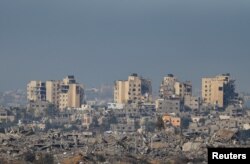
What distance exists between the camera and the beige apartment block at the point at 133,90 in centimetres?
8894

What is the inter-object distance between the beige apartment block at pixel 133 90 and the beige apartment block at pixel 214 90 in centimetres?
360

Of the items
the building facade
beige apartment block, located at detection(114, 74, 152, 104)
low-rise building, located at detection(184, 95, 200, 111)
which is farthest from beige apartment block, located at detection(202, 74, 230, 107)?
beige apartment block, located at detection(114, 74, 152, 104)

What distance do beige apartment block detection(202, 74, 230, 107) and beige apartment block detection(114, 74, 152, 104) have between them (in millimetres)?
3604

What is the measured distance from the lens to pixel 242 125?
6044 cm

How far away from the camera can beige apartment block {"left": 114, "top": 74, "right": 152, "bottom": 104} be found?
88938 millimetres

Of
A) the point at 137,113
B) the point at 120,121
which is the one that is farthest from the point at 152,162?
the point at 137,113

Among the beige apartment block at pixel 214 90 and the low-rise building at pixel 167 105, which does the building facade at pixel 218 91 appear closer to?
the beige apartment block at pixel 214 90

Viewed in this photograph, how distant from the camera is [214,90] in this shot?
3425 inches

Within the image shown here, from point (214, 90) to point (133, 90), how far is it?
19.4 ft

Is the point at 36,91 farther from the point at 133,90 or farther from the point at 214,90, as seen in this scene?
the point at 214,90

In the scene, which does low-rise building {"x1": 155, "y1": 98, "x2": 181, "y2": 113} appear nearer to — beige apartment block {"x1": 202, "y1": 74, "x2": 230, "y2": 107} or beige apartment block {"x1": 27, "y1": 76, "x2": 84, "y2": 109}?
beige apartment block {"x1": 202, "y1": 74, "x2": 230, "y2": 107}

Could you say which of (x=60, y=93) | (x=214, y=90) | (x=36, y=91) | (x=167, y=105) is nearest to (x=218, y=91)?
(x=214, y=90)

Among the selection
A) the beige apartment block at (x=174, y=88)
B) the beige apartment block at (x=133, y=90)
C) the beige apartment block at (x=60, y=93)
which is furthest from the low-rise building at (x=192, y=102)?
the beige apartment block at (x=60, y=93)

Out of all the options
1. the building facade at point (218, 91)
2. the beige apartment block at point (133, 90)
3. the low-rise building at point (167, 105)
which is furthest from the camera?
the beige apartment block at point (133, 90)
